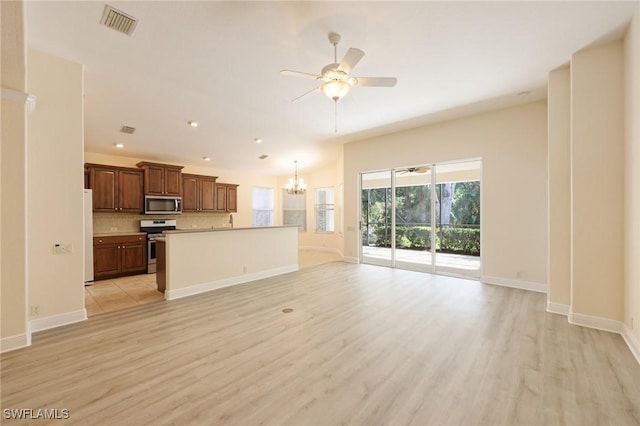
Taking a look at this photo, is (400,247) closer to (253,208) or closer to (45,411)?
(253,208)

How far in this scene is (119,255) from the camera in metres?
5.73

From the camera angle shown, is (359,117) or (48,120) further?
(359,117)

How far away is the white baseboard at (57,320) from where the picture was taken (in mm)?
3109

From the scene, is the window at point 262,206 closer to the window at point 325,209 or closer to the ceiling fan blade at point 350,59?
the window at point 325,209

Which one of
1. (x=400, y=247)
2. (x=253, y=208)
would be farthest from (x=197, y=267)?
(x=253, y=208)

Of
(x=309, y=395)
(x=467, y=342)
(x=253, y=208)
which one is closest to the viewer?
(x=309, y=395)

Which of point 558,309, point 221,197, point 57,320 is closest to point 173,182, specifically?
point 221,197

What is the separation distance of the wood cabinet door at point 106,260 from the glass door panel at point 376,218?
5.72m

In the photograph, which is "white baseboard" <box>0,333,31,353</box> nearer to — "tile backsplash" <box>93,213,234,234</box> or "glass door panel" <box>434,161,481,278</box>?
"tile backsplash" <box>93,213,234,234</box>

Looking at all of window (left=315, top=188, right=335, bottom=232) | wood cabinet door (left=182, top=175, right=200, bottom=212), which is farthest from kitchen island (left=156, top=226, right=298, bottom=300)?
window (left=315, top=188, right=335, bottom=232)

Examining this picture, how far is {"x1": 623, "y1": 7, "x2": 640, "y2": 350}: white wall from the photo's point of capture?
262 centimetres

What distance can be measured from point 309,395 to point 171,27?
149 inches

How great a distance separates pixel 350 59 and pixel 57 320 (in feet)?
14.9

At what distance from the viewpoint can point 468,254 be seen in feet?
18.8
